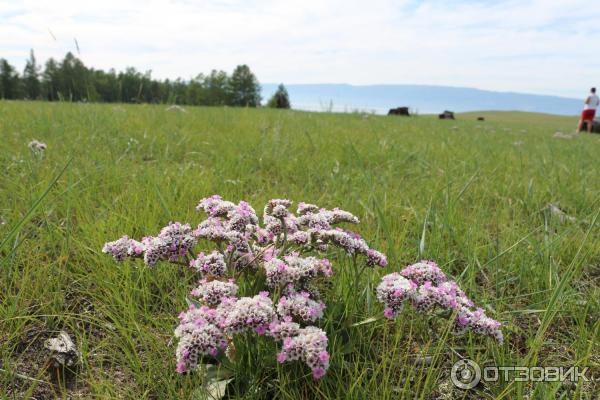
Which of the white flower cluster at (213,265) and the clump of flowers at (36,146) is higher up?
the clump of flowers at (36,146)

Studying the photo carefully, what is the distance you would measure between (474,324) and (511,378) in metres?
0.32

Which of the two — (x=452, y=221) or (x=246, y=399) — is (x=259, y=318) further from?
(x=452, y=221)

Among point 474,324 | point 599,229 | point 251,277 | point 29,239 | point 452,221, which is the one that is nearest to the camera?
point 474,324

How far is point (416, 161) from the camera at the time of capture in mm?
6359

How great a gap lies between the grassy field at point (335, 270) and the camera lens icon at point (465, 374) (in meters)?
0.05

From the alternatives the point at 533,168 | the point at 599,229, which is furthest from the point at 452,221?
the point at 533,168

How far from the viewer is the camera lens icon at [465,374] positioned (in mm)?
1863

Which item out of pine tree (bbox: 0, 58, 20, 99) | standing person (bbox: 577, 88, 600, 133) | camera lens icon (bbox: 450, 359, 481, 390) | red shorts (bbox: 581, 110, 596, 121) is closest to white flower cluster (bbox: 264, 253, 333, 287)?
camera lens icon (bbox: 450, 359, 481, 390)

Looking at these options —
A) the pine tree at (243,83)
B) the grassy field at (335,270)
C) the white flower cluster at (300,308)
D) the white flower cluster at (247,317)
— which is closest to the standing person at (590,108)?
the grassy field at (335,270)

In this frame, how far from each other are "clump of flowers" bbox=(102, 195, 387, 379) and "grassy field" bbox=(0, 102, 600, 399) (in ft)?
0.75

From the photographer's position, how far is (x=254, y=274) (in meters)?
2.11

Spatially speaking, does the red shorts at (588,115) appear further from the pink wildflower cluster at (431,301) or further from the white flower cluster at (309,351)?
the white flower cluster at (309,351)

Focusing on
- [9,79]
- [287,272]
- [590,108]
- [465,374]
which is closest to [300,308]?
[287,272]

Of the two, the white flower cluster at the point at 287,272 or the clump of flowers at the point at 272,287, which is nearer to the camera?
the clump of flowers at the point at 272,287
